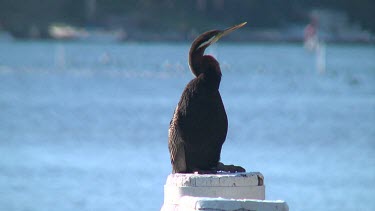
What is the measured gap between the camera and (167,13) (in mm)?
89000

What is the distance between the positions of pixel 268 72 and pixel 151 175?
42494 millimetres

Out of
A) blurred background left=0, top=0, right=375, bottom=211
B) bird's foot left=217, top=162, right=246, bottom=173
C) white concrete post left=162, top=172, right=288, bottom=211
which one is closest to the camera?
white concrete post left=162, top=172, right=288, bottom=211

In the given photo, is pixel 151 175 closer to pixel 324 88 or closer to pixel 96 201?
pixel 96 201

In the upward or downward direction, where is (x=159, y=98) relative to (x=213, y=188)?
upward

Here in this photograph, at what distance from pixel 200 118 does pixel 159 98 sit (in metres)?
37.9

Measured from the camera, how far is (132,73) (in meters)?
61.2

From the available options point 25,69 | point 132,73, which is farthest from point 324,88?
point 25,69

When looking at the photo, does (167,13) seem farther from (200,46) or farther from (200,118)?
(200,118)

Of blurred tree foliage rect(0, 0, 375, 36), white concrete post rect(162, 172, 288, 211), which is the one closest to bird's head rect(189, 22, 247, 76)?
white concrete post rect(162, 172, 288, 211)

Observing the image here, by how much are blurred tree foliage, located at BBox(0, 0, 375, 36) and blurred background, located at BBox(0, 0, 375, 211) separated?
0.42 feet

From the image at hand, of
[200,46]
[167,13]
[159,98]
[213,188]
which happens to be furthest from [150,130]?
[167,13]

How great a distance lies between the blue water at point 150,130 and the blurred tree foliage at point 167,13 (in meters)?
10.1

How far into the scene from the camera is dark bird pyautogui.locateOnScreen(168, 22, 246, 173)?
23.0 feet

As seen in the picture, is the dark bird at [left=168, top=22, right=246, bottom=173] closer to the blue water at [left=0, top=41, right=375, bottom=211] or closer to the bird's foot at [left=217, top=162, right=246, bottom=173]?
the bird's foot at [left=217, top=162, right=246, bottom=173]
